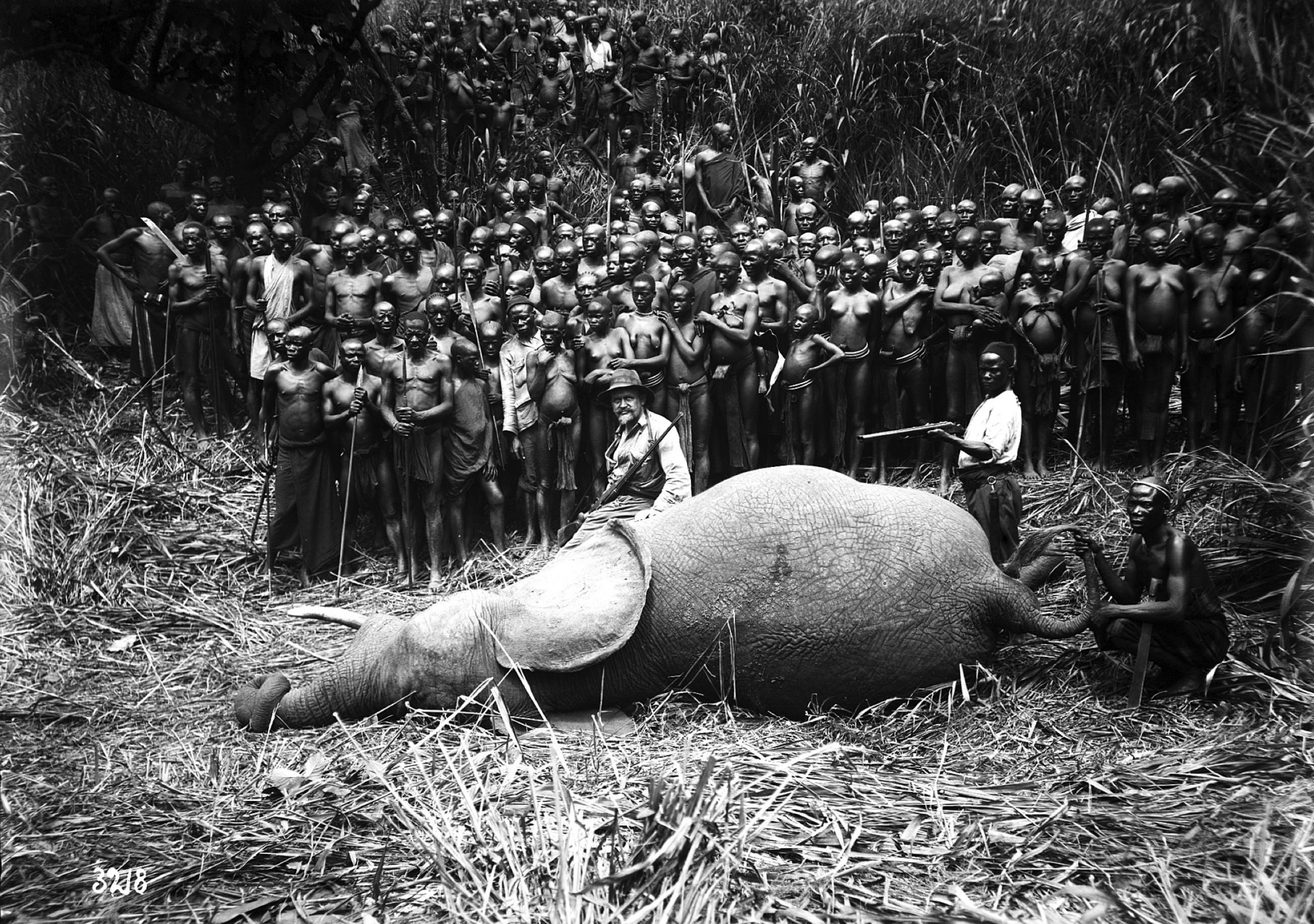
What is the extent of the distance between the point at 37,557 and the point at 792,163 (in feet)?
25.8

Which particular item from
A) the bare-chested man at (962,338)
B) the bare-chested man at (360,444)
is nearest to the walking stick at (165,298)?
the bare-chested man at (360,444)

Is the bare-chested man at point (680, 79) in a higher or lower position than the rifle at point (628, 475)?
higher

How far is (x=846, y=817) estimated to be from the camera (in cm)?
439

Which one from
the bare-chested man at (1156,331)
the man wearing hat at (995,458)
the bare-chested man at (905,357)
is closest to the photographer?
the man wearing hat at (995,458)

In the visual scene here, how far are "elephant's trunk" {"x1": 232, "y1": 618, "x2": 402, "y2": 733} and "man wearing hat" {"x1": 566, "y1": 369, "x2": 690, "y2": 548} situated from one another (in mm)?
1554

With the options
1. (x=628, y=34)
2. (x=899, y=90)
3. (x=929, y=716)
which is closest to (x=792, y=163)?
(x=899, y=90)

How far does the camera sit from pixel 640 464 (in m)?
6.68

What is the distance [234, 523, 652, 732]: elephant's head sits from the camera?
17.0 ft

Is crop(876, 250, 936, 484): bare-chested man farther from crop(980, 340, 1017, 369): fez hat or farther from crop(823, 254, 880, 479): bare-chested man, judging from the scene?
crop(980, 340, 1017, 369): fez hat

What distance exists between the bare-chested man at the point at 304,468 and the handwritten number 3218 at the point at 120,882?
376cm

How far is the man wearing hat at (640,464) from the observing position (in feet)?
22.1

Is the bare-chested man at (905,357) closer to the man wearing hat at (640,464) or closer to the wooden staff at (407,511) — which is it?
the man wearing hat at (640,464)

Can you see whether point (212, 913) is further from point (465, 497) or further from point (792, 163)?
point (792, 163)

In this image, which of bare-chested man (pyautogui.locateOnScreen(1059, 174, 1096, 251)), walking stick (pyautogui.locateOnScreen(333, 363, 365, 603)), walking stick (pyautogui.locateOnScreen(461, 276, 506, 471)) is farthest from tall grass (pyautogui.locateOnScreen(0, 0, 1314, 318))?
walking stick (pyautogui.locateOnScreen(333, 363, 365, 603))
